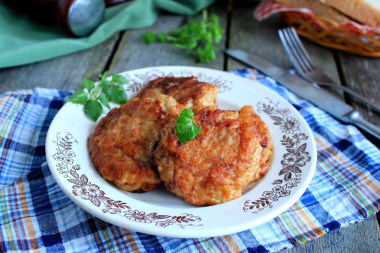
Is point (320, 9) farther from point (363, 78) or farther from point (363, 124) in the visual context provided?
point (363, 124)

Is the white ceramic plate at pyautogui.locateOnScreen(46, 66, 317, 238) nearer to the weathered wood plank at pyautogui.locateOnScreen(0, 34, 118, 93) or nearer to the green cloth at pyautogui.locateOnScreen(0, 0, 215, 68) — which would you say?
the weathered wood plank at pyautogui.locateOnScreen(0, 34, 118, 93)

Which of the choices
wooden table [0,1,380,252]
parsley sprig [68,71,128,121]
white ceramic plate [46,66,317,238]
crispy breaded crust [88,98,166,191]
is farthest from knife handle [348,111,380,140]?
parsley sprig [68,71,128,121]

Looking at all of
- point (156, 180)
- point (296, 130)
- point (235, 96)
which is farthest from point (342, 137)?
point (156, 180)

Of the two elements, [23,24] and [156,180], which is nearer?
[156,180]

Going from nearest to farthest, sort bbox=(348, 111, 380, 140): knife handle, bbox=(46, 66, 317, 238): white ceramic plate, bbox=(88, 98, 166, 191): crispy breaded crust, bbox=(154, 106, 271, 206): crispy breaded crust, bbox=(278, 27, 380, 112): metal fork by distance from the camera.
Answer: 1. bbox=(46, 66, 317, 238): white ceramic plate
2. bbox=(154, 106, 271, 206): crispy breaded crust
3. bbox=(88, 98, 166, 191): crispy breaded crust
4. bbox=(348, 111, 380, 140): knife handle
5. bbox=(278, 27, 380, 112): metal fork

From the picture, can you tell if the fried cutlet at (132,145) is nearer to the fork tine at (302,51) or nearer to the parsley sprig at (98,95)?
the parsley sprig at (98,95)

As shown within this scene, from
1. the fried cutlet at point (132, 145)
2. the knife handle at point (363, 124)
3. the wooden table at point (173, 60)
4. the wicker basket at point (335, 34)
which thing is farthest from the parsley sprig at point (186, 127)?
the wicker basket at point (335, 34)

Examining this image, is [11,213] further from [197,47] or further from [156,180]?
[197,47]
